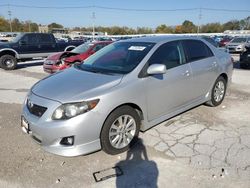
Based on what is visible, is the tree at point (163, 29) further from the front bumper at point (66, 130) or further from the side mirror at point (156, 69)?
the front bumper at point (66, 130)

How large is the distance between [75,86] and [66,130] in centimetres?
68

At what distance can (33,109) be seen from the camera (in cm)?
332

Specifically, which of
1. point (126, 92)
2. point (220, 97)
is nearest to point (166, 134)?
point (126, 92)

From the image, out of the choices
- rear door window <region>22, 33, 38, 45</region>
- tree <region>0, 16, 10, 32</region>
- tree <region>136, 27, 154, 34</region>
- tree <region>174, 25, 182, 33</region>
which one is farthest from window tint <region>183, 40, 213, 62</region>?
tree <region>136, 27, 154, 34</region>

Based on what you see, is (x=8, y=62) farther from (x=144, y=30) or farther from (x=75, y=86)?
(x=144, y=30)

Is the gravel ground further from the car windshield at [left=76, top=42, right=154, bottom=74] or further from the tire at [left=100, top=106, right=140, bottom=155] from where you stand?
the car windshield at [left=76, top=42, right=154, bottom=74]

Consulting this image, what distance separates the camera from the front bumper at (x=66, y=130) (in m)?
3.00

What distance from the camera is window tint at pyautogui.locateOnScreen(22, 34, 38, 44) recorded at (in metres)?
12.7

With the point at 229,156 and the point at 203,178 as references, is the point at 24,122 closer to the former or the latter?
the point at 203,178

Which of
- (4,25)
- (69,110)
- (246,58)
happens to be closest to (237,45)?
(246,58)

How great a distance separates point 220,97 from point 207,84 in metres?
0.87

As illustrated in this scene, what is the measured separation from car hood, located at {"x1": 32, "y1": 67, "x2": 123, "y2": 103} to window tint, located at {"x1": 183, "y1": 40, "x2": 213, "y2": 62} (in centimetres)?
178

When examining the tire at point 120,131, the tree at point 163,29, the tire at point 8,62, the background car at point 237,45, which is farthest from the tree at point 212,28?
the tire at point 120,131

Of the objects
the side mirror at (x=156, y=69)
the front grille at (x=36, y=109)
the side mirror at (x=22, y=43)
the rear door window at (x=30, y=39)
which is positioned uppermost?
the rear door window at (x=30, y=39)
